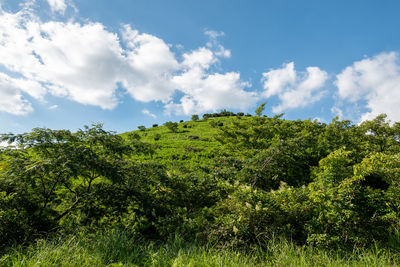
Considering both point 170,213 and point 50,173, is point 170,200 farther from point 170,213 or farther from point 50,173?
point 50,173

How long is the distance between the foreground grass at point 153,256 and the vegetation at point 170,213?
23 mm

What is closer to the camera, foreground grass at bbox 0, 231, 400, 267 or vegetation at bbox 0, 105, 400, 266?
foreground grass at bbox 0, 231, 400, 267

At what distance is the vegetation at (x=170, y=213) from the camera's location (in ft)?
13.0

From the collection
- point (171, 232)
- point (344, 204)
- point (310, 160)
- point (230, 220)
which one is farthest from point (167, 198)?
point (310, 160)

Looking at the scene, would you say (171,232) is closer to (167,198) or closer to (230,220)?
(167,198)

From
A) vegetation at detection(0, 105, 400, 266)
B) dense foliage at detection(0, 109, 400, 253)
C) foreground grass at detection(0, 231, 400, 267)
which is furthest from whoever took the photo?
dense foliage at detection(0, 109, 400, 253)

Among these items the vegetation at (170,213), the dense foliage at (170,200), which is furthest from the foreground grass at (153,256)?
the dense foliage at (170,200)

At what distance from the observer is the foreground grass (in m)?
3.50

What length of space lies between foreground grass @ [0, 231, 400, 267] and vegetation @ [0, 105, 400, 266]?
2 centimetres

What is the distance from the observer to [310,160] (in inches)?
344

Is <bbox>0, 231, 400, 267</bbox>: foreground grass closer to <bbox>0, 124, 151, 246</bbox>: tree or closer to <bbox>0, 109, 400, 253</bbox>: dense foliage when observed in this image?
<bbox>0, 109, 400, 253</bbox>: dense foliage

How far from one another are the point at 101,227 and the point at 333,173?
6475 millimetres

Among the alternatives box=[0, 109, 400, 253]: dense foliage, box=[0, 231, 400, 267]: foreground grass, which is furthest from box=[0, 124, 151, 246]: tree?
box=[0, 231, 400, 267]: foreground grass

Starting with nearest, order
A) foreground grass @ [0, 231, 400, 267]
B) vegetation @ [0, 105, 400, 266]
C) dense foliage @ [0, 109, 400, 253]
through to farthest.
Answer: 1. foreground grass @ [0, 231, 400, 267]
2. vegetation @ [0, 105, 400, 266]
3. dense foliage @ [0, 109, 400, 253]
